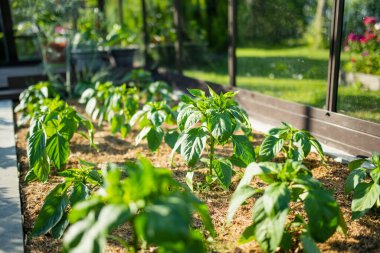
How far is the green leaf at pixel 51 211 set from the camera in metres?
2.10

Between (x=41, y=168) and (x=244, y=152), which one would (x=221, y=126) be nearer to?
(x=244, y=152)

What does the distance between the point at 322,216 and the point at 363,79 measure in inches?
112

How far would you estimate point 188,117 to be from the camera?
8.00 feet

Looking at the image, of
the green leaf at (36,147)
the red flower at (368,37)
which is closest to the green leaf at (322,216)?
the green leaf at (36,147)

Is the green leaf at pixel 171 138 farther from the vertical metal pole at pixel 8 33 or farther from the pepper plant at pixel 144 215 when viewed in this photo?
the vertical metal pole at pixel 8 33

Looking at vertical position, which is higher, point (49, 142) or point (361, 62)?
point (361, 62)

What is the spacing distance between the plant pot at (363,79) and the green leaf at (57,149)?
108 inches

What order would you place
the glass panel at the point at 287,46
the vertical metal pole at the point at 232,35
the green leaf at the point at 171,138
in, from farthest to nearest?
the vertical metal pole at the point at 232,35 → the glass panel at the point at 287,46 → the green leaf at the point at 171,138

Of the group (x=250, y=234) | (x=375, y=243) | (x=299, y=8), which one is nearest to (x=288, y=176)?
(x=250, y=234)

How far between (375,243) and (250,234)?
26.1 inches

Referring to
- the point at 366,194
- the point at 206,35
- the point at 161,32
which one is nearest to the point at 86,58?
the point at 161,32

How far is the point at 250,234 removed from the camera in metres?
1.89

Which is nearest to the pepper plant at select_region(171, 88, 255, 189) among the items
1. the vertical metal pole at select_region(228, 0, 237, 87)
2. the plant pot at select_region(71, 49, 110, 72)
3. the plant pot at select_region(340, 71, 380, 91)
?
the plant pot at select_region(340, 71, 380, 91)

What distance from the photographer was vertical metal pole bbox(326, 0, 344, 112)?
3.35m
